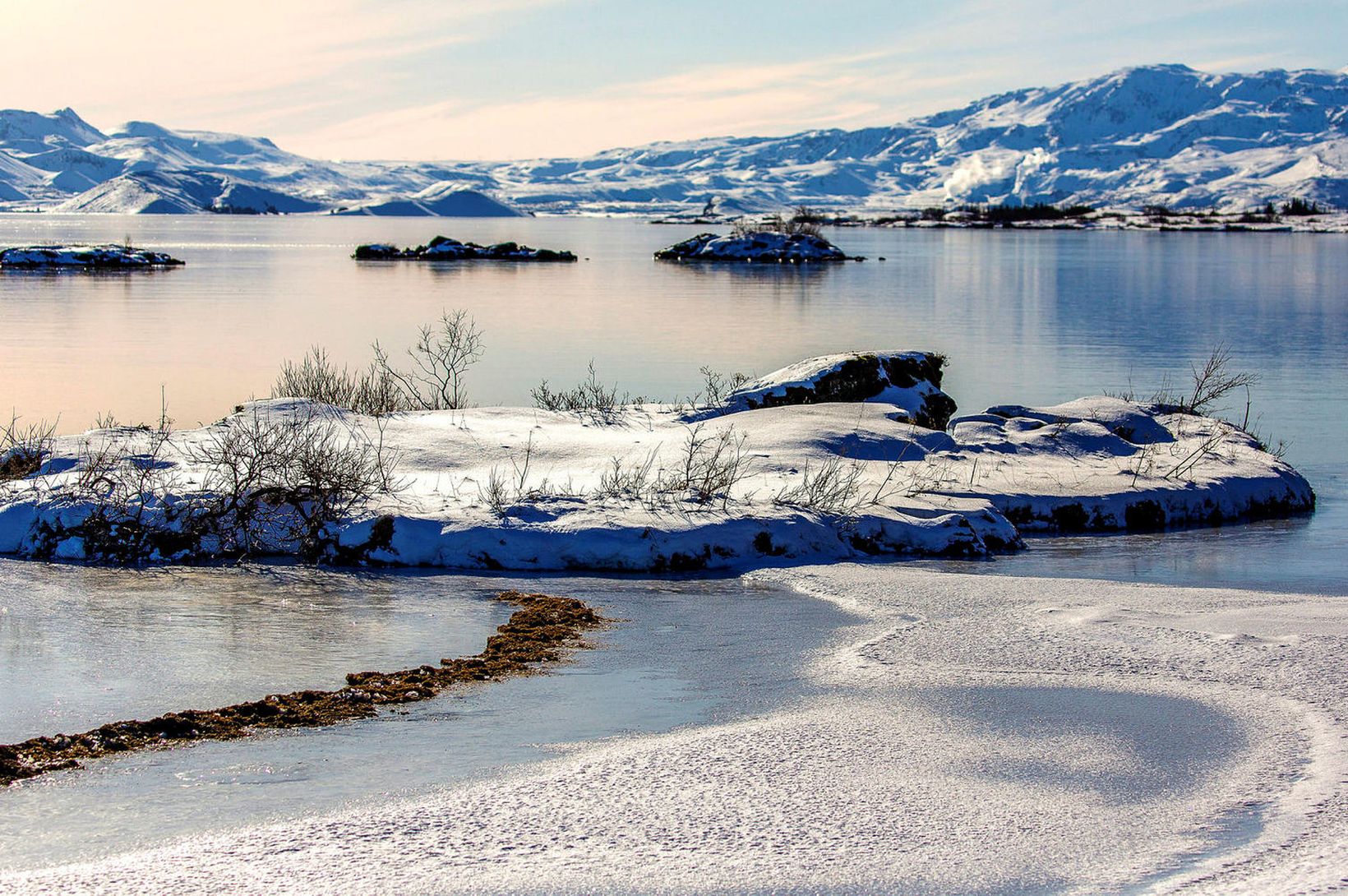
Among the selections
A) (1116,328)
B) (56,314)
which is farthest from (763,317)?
(56,314)

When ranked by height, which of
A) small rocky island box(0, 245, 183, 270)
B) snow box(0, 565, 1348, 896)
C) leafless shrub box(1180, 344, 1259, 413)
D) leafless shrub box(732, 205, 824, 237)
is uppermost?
leafless shrub box(732, 205, 824, 237)

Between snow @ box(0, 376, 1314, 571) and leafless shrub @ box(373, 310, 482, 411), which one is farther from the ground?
leafless shrub @ box(373, 310, 482, 411)

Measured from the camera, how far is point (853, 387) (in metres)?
15.2

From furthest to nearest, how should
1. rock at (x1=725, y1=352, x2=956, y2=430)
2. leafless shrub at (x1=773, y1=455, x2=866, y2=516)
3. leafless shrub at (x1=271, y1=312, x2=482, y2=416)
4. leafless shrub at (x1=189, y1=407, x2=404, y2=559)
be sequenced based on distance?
1. leafless shrub at (x1=271, y1=312, x2=482, y2=416)
2. rock at (x1=725, y1=352, x2=956, y2=430)
3. leafless shrub at (x1=773, y1=455, x2=866, y2=516)
4. leafless shrub at (x1=189, y1=407, x2=404, y2=559)

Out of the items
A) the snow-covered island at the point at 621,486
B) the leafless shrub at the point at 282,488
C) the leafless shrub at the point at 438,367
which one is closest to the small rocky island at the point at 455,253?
the leafless shrub at the point at 438,367

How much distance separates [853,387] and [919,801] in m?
10.4

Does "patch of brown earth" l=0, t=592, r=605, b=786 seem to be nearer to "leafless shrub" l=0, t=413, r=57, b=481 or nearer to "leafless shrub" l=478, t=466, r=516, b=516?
"leafless shrub" l=478, t=466, r=516, b=516

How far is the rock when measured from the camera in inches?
593

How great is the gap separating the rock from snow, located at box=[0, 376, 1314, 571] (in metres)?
0.18

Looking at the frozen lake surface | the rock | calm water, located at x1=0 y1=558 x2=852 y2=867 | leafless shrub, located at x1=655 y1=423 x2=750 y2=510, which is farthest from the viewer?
the rock

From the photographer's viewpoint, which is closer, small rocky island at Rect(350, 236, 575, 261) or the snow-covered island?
the snow-covered island

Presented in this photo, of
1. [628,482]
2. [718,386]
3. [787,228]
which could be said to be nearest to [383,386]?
[718,386]

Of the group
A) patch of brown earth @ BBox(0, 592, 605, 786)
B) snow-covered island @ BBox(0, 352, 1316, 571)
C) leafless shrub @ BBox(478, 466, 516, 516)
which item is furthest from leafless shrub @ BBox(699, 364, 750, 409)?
patch of brown earth @ BBox(0, 592, 605, 786)

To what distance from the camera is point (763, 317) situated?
118 feet
